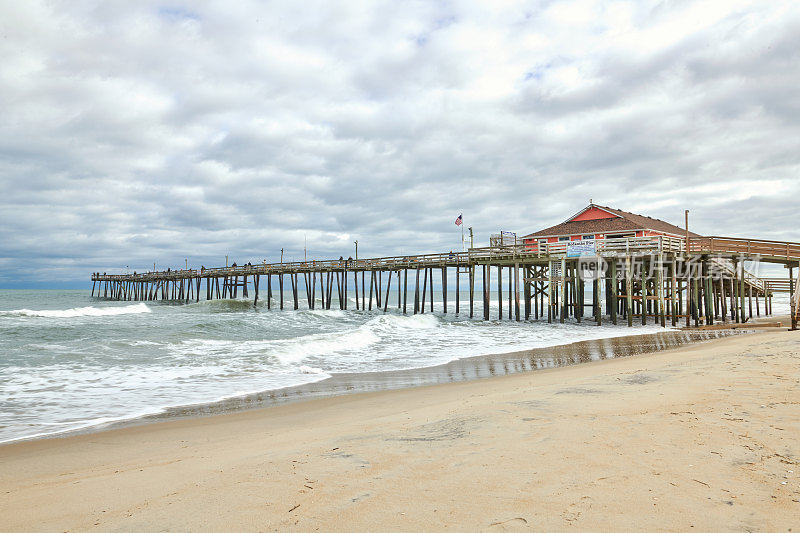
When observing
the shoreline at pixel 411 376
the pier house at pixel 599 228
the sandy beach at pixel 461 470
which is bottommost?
the shoreline at pixel 411 376

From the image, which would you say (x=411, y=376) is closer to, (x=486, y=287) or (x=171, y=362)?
(x=171, y=362)

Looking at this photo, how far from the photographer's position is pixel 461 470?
10.9 feet

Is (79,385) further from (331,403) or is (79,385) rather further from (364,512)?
(364,512)

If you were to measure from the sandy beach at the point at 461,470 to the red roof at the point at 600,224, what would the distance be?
28477 millimetres

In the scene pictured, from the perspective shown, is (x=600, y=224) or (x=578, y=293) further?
(x=600, y=224)

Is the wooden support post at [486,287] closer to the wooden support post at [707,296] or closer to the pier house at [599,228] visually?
the pier house at [599,228]

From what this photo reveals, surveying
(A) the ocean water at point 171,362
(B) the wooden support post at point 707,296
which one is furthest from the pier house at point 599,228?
(A) the ocean water at point 171,362

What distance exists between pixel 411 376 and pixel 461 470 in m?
7.57

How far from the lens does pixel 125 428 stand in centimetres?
647

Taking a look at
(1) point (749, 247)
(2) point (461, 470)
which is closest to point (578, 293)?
(1) point (749, 247)

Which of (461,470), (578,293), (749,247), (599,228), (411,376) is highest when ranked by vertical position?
(599,228)

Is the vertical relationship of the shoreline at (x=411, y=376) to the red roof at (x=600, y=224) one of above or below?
below

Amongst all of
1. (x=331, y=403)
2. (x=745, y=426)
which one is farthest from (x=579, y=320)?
(x=745, y=426)

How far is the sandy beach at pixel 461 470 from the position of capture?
2.66 m
